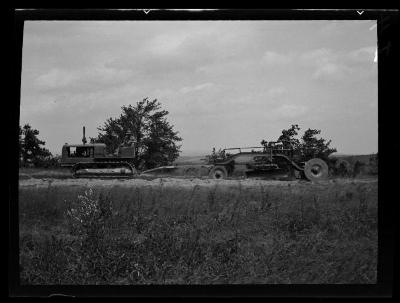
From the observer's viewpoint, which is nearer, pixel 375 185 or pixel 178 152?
pixel 375 185

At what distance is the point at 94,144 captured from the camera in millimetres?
5051

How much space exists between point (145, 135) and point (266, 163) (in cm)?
143

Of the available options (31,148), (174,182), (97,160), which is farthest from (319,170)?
(31,148)

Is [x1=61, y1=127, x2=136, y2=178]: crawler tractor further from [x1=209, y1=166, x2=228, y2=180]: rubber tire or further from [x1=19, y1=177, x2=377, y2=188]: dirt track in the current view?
[x1=209, y1=166, x2=228, y2=180]: rubber tire

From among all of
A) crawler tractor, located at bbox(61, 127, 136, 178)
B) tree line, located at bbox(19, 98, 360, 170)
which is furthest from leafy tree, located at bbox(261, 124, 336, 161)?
crawler tractor, located at bbox(61, 127, 136, 178)

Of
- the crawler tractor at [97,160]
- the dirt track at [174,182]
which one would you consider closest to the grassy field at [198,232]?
the dirt track at [174,182]

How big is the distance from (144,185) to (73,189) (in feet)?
2.48

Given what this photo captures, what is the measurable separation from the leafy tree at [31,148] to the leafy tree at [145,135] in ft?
1.82

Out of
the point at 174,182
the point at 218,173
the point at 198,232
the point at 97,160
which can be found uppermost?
the point at 97,160

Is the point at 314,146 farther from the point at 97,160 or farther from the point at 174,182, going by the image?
the point at 97,160

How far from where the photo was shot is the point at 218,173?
504cm

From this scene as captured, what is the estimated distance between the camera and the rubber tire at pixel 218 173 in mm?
4987
